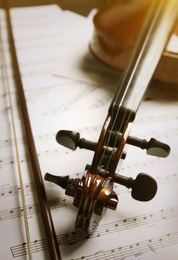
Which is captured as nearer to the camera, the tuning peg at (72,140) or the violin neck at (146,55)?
the tuning peg at (72,140)

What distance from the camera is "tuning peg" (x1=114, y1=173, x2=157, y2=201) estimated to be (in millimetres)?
743

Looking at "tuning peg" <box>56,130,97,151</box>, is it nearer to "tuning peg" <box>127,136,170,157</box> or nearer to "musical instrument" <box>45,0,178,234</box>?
"musical instrument" <box>45,0,178,234</box>

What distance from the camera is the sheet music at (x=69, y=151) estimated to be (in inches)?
32.8

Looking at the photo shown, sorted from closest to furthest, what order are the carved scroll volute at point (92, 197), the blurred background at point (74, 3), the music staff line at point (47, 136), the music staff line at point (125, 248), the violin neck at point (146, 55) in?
the carved scroll volute at point (92, 197), the music staff line at point (125, 248), the violin neck at point (146, 55), the music staff line at point (47, 136), the blurred background at point (74, 3)

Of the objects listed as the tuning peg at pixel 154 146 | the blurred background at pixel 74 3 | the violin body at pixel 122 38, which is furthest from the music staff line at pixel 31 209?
the blurred background at pixel 74 3

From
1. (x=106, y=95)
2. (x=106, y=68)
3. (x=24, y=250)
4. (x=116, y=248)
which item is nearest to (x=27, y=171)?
(x=24, y=250)

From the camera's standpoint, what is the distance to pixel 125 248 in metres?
0.83

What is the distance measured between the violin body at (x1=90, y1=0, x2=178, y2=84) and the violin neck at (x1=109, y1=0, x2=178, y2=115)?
8cm

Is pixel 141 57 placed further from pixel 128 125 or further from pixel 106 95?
pixel 128 125

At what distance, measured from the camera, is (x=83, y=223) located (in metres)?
0.73

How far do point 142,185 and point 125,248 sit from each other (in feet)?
0.65

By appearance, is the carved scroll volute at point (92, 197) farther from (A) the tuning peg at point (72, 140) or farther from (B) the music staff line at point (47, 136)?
(B) the music staff line at point (47, 136)

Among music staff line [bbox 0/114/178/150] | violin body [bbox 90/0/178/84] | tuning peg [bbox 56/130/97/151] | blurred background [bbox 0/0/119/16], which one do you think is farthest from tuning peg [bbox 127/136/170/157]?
blurred background [bbox 0/0/119/16]

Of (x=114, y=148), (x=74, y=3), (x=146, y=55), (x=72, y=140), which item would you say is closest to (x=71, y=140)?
(x=72, y=140)
